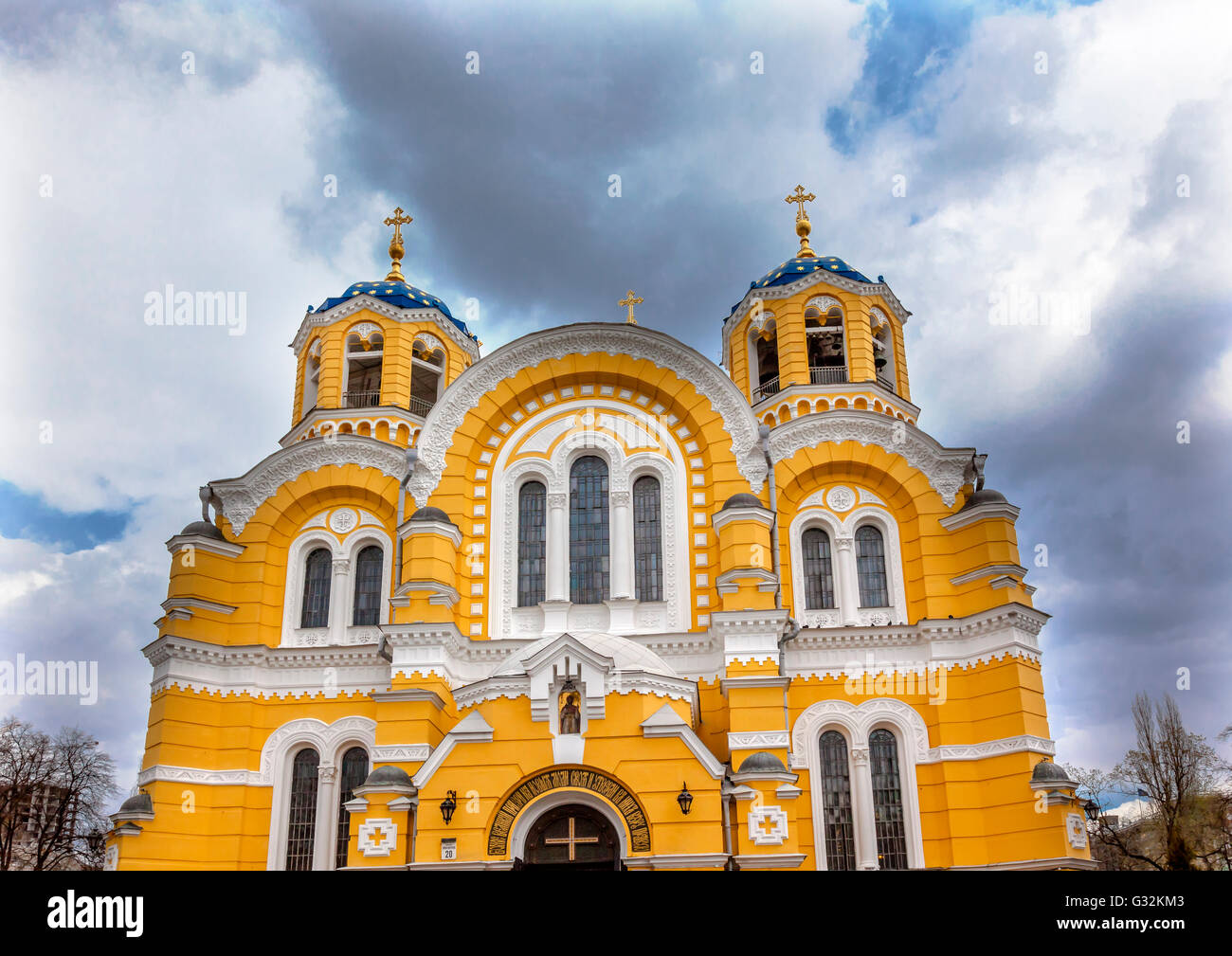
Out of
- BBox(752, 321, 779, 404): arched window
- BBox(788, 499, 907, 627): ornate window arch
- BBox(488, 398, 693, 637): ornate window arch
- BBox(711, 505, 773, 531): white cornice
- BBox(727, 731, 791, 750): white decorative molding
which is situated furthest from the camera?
BBox(752, 321, 779, 404): arched window

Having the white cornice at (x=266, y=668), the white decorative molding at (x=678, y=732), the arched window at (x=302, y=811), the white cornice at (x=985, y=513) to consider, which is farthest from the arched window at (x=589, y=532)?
the white cornice at (x=985, y=513)

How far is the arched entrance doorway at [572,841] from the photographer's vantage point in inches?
730

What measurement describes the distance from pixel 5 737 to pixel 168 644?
15361 mm

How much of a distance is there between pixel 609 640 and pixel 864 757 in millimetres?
6142

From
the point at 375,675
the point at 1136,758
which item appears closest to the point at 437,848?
the point at 375,675

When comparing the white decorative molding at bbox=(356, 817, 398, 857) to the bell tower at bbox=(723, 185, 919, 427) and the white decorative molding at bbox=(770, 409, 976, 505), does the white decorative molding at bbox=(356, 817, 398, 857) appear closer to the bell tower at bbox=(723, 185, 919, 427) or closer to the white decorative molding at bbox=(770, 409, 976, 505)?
the white decorative molding at bbox=(770, 409, 976, 505)

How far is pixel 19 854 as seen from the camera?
35.3 m

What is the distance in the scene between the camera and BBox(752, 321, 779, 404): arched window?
2858 cm

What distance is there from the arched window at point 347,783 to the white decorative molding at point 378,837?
3555mm

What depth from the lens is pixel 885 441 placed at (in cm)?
2506

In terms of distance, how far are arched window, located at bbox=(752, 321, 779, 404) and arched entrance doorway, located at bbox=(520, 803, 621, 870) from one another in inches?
520

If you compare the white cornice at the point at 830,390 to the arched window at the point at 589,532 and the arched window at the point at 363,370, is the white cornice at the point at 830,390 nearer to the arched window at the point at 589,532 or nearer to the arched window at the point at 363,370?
the arched window at the point at 589,532

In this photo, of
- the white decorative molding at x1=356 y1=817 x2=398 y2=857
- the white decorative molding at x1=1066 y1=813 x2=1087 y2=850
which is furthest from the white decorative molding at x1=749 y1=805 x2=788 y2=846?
the white decorative molding at x1=356 y1=817 x2=398 y2=857
